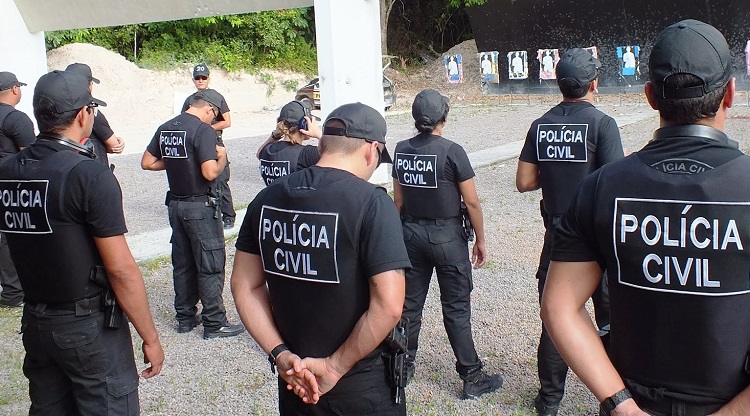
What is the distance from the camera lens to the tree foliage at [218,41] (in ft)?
81.7

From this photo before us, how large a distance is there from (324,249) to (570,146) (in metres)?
2.02

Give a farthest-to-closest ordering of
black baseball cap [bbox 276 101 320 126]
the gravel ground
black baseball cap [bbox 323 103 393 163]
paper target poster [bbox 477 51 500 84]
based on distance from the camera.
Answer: paper target poster [bbox 477 51 500 84] → black baseball cap [bbox 276 101 320 126] → the gravel ground → black baseball cap [bbox 323 103 393 163]

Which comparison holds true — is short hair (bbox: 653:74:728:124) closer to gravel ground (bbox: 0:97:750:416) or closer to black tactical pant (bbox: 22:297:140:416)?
black tactical pant (bbox: 22:297:140:416)

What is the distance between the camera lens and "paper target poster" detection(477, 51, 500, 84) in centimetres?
2650

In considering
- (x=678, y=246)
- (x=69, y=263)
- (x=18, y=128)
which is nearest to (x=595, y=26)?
(x=18, y=128)

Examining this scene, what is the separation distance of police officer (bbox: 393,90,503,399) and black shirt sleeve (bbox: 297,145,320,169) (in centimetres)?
71

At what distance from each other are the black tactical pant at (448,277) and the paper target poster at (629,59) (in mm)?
21290

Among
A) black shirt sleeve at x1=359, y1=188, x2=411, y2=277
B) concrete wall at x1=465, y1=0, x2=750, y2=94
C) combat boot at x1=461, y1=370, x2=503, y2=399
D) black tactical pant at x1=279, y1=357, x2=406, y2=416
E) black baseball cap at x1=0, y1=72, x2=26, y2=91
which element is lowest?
combat boot at x1=461, y1=370, x2=503, y2=399

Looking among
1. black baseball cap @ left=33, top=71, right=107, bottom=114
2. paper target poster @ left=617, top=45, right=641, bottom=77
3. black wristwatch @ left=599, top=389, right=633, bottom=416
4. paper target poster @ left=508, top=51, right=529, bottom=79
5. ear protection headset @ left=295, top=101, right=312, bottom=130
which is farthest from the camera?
paper target poster @ left=508, top=51, right=529, bottom=79

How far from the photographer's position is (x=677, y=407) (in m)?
1.88

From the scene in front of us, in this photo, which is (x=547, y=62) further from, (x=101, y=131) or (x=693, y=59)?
(x=693, y=59)

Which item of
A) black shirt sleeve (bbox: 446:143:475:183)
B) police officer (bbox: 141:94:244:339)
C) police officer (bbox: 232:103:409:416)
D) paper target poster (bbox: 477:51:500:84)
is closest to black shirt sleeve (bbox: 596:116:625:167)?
black shirt sleeve (bbox: 446:143:475:183)

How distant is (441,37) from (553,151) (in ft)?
99.7

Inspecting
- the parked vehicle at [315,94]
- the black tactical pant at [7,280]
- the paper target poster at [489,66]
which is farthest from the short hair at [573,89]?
the paper target poster at [489,66]
